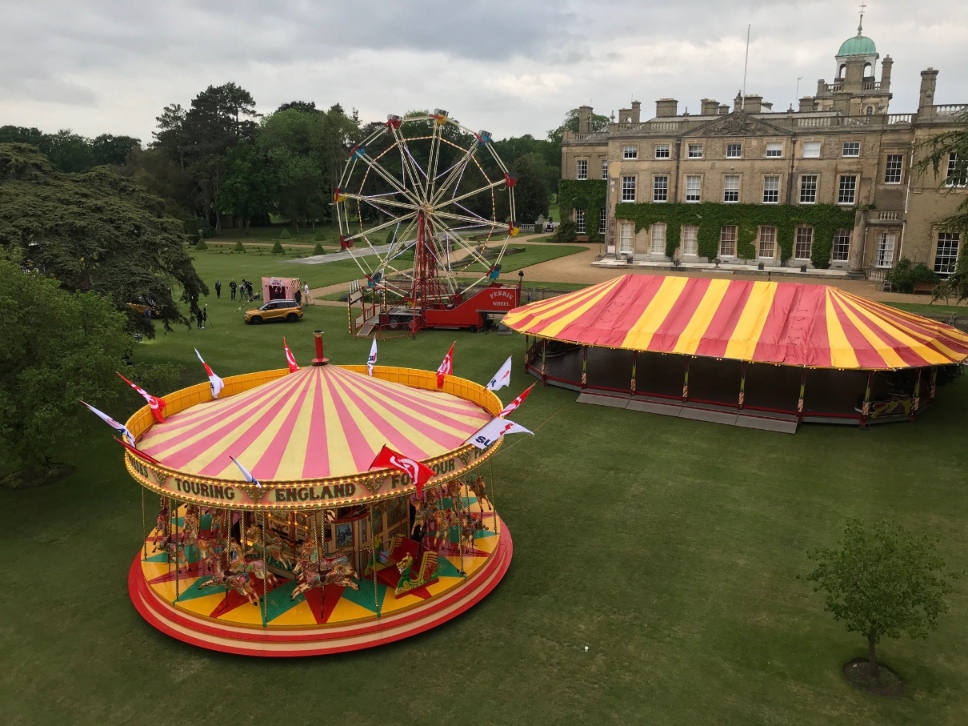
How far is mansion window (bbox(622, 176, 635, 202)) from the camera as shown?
187 feet

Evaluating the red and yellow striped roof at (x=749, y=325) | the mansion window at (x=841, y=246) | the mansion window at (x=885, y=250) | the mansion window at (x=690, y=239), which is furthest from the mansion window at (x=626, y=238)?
the red and yellow striped roof at (x=749, y=325)

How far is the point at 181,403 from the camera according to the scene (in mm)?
16812

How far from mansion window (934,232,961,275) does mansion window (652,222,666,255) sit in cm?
1855

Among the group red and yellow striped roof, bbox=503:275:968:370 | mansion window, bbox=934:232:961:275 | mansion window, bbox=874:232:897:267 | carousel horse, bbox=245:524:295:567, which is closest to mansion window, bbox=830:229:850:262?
mansion window, bbox=874:232:897:267

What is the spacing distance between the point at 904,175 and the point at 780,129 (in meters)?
8.59

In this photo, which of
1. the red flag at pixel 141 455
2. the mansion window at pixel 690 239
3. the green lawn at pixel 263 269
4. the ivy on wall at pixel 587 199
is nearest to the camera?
the red flag at pixel 141 455

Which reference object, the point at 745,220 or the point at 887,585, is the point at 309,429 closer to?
the point at 887,585

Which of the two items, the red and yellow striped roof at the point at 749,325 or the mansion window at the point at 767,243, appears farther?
the mansion window at the point at 767,243

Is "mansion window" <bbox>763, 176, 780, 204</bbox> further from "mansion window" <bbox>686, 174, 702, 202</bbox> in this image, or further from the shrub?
the shrub

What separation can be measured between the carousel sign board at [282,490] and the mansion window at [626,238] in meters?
47.7

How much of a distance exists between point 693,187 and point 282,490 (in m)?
49.2

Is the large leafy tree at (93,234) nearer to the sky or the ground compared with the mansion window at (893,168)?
nearer to the ground

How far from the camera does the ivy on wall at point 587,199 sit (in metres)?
69.7

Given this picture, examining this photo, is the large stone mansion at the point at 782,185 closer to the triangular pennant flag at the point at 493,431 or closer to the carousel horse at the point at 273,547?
the triangular pennant flag at the point at 493,431
